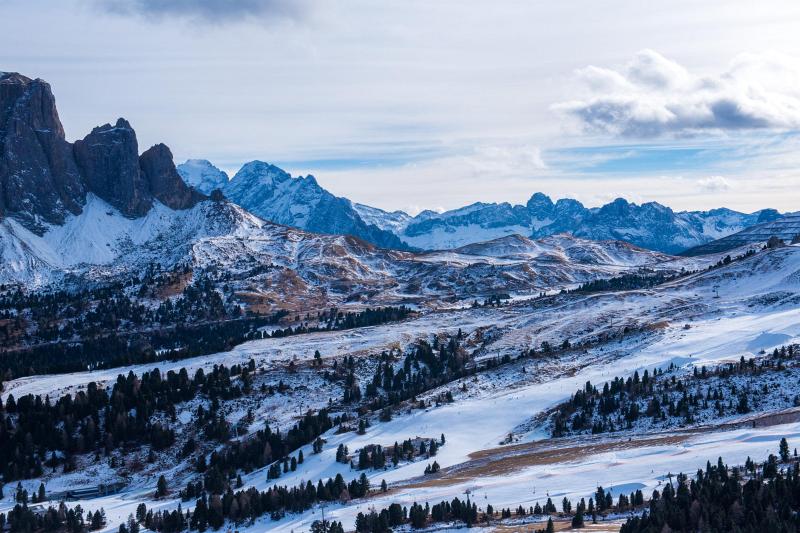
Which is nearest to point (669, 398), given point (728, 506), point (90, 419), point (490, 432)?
point (490, 432)

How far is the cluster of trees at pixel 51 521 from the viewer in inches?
4419

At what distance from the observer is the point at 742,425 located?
121 metres

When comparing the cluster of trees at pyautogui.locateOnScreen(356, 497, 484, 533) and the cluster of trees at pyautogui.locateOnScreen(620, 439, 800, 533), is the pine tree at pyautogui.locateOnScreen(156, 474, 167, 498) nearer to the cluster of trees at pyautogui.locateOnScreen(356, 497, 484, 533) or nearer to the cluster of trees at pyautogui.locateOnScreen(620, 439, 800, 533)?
the cluster of trees at pyautogui.locateOnScreen(356, 497, 484, 533)

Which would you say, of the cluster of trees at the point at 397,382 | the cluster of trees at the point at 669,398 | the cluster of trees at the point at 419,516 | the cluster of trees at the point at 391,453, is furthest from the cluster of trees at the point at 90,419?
the cluster of trees at the point at 669,398

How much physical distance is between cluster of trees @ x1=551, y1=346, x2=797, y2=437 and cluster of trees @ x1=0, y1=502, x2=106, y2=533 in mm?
77426

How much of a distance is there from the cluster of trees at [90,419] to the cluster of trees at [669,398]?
76.5 m

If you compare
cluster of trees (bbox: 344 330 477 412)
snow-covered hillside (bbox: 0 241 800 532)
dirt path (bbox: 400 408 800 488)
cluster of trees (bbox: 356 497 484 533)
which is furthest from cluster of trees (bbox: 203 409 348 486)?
cluster of trees (bbox: 356 497 484 533)

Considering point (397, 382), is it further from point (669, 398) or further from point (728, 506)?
point (728, 506)

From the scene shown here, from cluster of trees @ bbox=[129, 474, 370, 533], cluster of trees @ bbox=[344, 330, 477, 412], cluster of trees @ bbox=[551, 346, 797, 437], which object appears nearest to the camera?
cluster of trees @ bbox=[129, 474, 370, 533]

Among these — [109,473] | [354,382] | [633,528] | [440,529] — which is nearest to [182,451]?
[109,473]

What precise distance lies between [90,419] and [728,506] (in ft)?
400

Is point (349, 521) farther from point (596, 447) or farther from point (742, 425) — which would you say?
point (742, 425)

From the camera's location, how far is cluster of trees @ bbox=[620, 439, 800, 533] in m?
75.8

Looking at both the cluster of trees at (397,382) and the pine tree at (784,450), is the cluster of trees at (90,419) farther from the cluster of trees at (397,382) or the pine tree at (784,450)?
the pine tree at (784,450)
